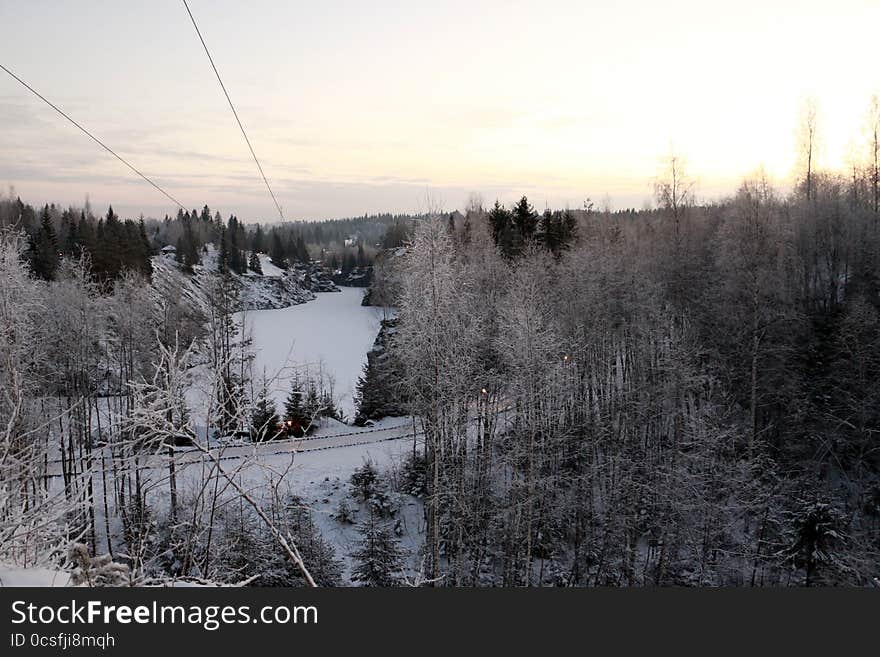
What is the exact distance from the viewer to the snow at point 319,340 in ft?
128

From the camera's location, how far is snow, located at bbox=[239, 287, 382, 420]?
3890cm

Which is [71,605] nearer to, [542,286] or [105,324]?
[105,324]

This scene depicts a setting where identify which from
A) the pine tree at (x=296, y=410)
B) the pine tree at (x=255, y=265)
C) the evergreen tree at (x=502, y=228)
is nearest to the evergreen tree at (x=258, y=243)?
the pine tree at (x=255, y=265)

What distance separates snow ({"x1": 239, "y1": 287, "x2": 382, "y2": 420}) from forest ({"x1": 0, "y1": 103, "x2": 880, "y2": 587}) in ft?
32.8

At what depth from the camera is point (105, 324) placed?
2077 centimetres

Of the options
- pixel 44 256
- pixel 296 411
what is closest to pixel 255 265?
pixel 44 256

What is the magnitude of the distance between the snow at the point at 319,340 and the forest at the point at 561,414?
9.99 metres

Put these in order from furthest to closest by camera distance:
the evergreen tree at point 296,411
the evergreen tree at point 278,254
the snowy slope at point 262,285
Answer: the evergreen tree at point 278,254 < the snowy slope at point 262,285 < the evergreen tree at point 296,411

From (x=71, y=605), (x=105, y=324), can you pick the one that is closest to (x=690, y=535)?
(x=71, y=605)

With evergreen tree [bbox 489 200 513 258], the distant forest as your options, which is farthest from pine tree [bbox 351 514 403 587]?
evergreen tree [bbox 489 200 513 258]

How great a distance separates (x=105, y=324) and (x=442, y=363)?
1416 centimetres

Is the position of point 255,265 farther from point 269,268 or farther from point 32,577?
point 32,577

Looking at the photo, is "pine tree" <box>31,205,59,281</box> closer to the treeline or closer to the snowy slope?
the snowy slope

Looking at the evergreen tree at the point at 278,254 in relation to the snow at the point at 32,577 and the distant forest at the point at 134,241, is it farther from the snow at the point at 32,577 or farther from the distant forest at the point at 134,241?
the snow at the point at 32,577
